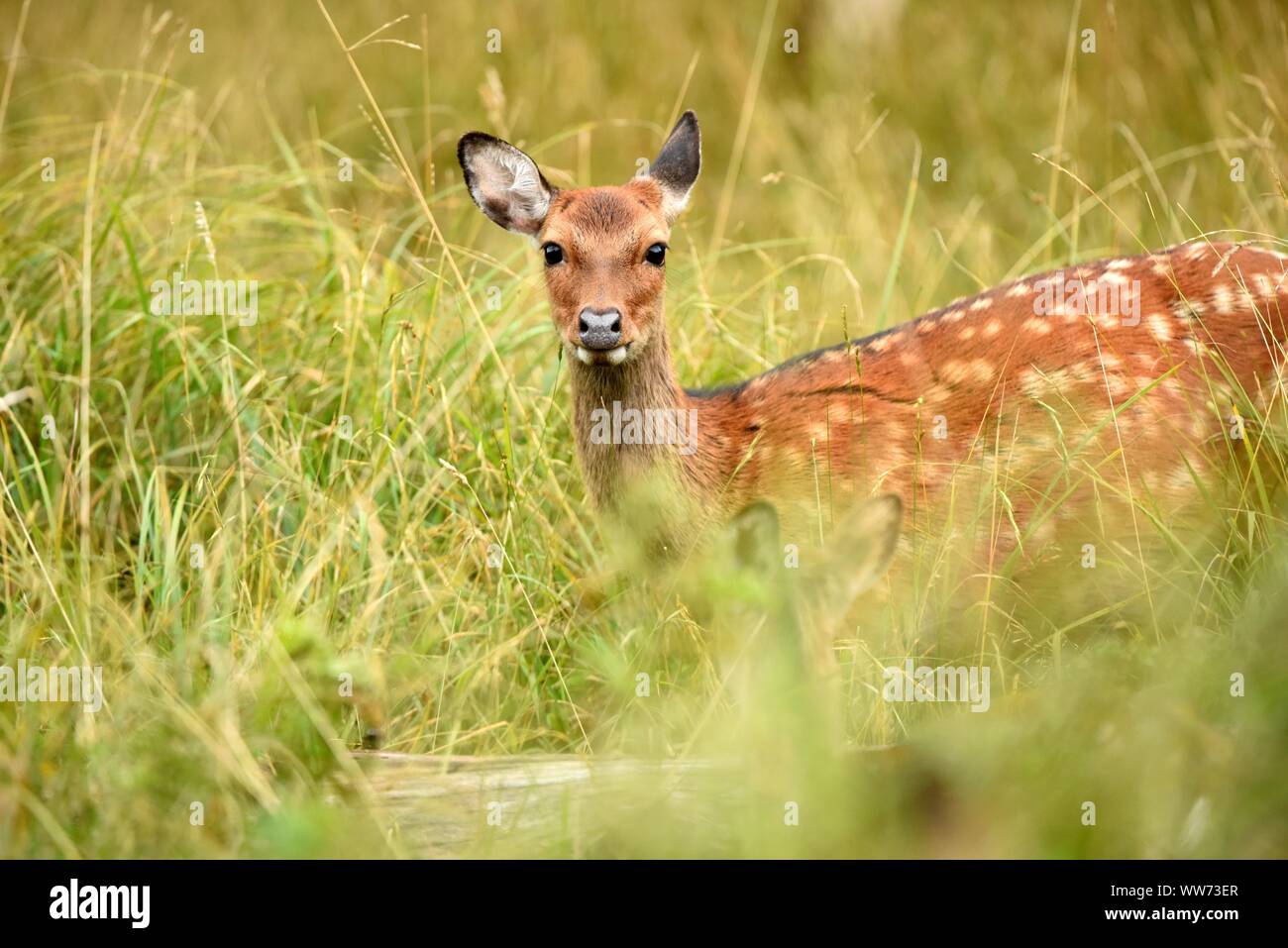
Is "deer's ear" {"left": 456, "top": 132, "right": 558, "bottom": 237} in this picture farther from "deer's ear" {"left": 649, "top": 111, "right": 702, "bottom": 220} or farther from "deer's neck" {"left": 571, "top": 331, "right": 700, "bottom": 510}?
"deer's neck" {"left": 571, "top": 331, "right": 700, "bottom": 510}

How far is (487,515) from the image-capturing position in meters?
4.81

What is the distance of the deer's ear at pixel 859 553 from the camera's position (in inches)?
149

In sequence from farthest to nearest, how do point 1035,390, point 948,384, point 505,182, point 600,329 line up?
point 505,182
point 948,384
point 1035,390
point 600,329

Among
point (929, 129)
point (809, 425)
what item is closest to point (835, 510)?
point (809, 425)

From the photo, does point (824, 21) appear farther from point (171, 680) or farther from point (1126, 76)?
point (171, 680)

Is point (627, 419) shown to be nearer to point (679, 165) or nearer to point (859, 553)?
point (679, 165)

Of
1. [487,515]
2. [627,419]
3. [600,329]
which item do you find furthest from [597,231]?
[487,515]

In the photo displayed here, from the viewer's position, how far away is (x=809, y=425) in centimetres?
486

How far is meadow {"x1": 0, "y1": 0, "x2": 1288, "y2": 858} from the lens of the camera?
3057mm

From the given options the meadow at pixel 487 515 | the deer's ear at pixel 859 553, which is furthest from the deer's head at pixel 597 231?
the deer's ear at pixel 859 553

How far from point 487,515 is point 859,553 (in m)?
1.42

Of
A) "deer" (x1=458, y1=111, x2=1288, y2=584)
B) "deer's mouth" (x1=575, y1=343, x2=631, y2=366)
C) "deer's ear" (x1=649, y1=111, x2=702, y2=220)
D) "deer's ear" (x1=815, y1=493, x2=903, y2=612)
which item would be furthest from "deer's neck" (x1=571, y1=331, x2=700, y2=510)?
"deer's ear" (x1=815, y1=493, x2=903, y2=612)

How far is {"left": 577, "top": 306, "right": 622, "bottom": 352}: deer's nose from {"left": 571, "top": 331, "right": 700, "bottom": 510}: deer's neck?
0.36 metres

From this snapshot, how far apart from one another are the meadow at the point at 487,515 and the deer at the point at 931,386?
0.21 meters
